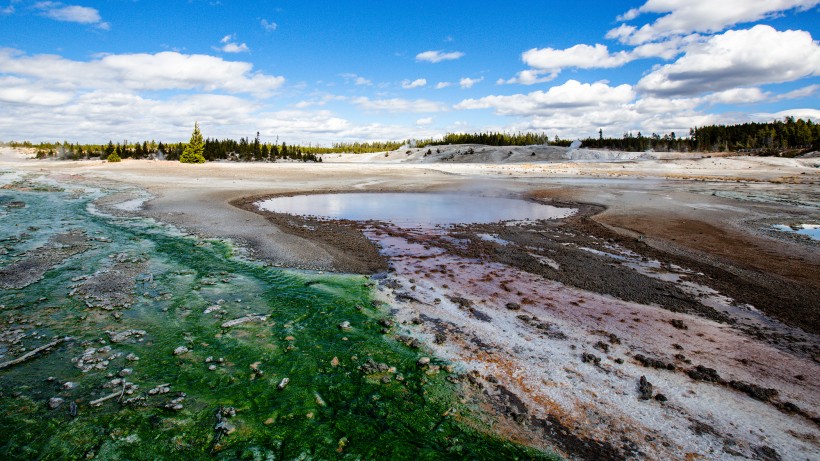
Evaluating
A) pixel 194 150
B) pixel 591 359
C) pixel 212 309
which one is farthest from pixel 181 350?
pixel 194 150

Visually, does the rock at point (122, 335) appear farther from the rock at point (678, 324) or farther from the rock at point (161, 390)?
the rock at point (678, 324)

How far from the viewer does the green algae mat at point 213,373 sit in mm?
4422

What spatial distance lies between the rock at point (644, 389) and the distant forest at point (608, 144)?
3146 inches

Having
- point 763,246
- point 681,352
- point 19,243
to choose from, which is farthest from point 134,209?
point 763,246

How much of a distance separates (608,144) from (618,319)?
123 meters

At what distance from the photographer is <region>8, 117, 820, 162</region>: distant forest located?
268 ft

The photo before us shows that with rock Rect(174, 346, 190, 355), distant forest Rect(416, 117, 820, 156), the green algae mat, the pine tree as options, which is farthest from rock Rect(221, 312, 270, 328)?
distant forest Rect(416, 117, 820, 156)

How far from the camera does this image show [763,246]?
13188 mm

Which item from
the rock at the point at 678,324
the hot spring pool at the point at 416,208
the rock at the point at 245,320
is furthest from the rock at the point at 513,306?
the hot spring pool at the point at 416,208

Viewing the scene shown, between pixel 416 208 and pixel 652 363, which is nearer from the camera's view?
pixel 652 363

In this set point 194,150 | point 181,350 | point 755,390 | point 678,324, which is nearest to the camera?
point 755,390

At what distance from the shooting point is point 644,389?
215 inches

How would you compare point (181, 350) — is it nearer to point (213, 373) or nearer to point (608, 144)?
point (213, 373)

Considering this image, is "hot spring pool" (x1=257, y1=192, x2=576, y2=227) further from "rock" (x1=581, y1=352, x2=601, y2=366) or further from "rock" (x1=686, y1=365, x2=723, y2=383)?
"rock" (x1=686, y1=365, x2=723, y2=383)
